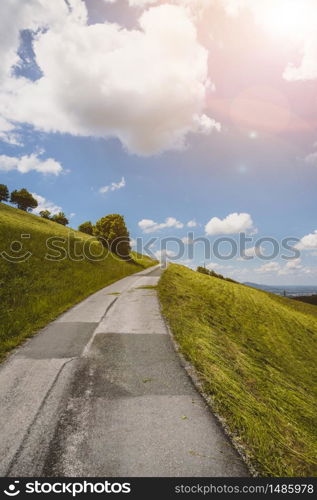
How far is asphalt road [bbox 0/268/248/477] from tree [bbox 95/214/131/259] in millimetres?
45662

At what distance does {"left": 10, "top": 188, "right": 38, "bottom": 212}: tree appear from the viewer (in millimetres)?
84062

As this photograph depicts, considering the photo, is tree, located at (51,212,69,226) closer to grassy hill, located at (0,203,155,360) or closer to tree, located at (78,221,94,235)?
tree, located at (78,221,94,235)

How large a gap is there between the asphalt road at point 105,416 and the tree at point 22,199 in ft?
295

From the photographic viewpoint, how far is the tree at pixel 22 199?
84.1 metres

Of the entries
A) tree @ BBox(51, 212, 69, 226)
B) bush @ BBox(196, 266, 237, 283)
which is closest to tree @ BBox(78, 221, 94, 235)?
tree @ BBox(51, 212, 69, 226)

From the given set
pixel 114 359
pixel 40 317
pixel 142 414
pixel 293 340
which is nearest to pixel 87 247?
pixel 40 317

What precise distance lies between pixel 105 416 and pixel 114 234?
50.4m

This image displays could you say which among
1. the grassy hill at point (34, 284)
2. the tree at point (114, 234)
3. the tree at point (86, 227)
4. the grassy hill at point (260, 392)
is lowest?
the grassy hill at point (260, 392)

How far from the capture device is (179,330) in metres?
10.4

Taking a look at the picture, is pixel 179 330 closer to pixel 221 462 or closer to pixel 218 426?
pixel 218 426

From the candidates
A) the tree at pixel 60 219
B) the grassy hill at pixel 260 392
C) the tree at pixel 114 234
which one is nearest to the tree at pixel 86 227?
the tree at pixel 60 219

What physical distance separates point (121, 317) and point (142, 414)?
318 inches

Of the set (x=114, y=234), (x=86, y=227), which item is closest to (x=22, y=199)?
(x=86, y=227)

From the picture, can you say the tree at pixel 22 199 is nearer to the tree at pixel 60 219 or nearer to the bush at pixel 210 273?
the tree at pixel 60 219
